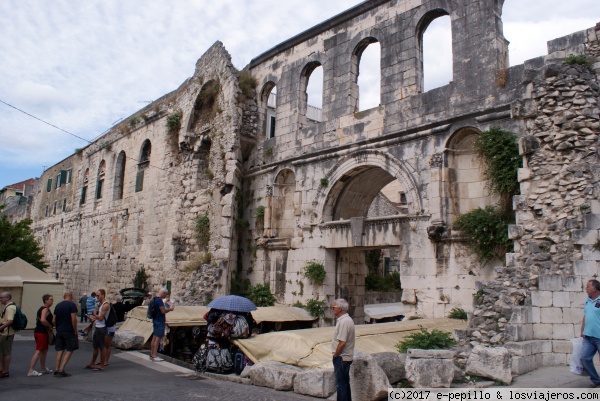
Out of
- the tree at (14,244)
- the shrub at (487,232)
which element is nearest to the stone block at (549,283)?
the shrub at (487,232)

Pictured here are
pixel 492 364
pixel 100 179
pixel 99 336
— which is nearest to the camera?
pixel 492 364

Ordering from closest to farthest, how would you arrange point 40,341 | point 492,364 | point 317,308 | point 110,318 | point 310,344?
point 492,364 → point 310,344 → point 40,341 → point 110,318 → point 317,308

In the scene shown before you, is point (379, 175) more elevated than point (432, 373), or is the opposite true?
point (379, 175)

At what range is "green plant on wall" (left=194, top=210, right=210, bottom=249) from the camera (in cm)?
1630

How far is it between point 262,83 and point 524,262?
33.2 feet

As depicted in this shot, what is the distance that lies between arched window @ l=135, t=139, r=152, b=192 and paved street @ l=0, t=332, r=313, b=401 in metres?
12.0

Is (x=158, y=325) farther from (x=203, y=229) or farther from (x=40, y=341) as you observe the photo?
(x=203, y=229)

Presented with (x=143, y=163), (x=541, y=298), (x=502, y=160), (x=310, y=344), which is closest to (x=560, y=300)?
(x=541, y=298)

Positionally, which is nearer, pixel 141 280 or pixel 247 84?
pixel 247 84

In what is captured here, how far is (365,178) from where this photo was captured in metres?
13.2

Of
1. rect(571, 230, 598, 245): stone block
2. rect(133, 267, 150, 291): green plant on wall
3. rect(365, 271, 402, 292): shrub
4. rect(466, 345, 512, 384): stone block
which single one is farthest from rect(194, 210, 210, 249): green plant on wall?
rect(365, 271, 402, 292): shrub

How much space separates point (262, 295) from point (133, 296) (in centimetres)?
635

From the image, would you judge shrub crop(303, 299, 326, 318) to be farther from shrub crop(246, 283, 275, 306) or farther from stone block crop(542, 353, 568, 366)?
stone block crop(542, 353, 568, 366)

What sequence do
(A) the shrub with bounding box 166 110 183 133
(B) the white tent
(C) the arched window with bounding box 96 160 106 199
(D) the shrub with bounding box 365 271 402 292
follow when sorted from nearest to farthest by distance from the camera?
1. (B) the white tent
2. (A) the shrub with bounding box 166 110 183 133
3. (C) the arched window with bounding box 96 160 106 199
4. (D) the shrub with bounding box 365 271 402 292
